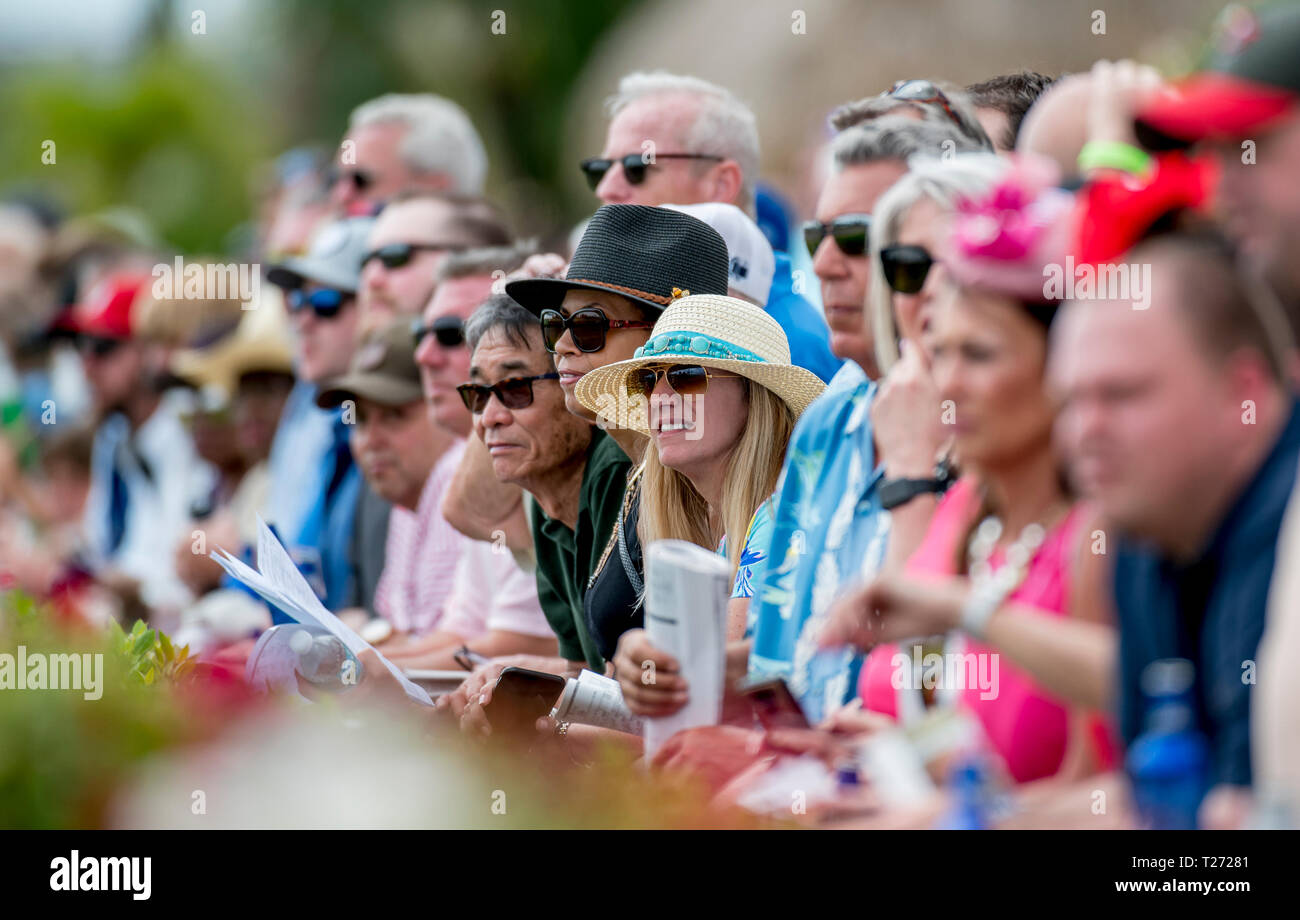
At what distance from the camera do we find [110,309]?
9898 mm

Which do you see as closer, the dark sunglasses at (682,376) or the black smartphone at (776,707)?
the black smartphone at (776,707)

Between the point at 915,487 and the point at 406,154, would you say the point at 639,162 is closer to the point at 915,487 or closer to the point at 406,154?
the point at 406,154

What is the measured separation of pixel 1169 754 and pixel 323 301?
5.82 meters

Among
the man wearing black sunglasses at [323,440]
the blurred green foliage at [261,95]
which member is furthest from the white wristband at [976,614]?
the blurred green foliage at [261,95]

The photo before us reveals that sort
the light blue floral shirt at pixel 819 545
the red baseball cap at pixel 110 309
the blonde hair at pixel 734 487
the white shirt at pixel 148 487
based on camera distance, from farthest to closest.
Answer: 1. the red baseball cap at pixel 110 309
2. the white shirt at pixel 148 487
3. the blonde hair at pixel 734 487
4. the light blue floral shirt at pixel 819 545

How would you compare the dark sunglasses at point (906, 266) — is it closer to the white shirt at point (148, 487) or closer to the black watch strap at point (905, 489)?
the black watch strap at point (905, 489)

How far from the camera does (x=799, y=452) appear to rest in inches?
160

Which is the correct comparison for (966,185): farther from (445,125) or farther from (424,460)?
(445,125)

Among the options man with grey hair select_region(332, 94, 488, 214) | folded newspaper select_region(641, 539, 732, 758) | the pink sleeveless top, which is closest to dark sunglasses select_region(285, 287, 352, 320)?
man with grey hair select_region(332, 94, 488, 214)

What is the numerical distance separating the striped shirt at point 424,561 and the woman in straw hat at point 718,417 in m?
1.95

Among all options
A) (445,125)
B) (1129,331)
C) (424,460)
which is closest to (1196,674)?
(1129,331)

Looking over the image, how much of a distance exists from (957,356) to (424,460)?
408cm

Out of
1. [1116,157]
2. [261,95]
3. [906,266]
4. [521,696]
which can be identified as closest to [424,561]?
[521,696]

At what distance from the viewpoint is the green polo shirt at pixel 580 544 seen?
507 centimetres
